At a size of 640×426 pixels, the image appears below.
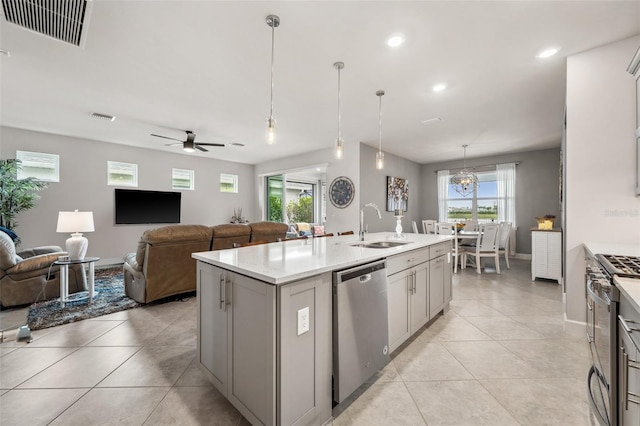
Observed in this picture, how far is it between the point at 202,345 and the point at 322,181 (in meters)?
9.01

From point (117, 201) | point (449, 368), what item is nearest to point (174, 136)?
point (117, 201)

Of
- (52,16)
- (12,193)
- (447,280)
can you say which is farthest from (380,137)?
(12,193)

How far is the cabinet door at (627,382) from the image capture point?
0.94m

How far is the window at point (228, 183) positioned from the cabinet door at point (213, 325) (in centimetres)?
641

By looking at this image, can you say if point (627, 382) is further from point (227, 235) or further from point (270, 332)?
point (227, 235)

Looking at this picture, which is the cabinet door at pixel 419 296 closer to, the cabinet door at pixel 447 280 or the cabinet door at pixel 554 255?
the cabinet door at pixel 447 280

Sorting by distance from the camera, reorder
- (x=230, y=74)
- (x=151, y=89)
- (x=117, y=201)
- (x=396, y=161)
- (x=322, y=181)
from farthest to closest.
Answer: (x=322, y=181) < (x=396, y=161) < (x=117, y=201) < (x=151, y=89) < (x=230, y=74)

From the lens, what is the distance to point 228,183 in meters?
7.95

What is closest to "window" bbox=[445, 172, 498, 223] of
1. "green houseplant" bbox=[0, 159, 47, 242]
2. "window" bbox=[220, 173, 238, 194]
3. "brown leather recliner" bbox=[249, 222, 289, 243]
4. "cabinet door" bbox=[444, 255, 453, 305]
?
"cabinet door" bbox=[444, 255, 453, 305]

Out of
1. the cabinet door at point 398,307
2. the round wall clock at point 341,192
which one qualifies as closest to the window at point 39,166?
the round wall clock at point 341,192

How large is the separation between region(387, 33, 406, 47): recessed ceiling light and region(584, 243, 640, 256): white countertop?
2.21m

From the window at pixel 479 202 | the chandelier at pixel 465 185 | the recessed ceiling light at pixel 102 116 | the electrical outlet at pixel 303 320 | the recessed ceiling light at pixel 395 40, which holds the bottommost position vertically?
the electrical outlet at pixel 303 320

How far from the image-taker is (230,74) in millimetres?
2912

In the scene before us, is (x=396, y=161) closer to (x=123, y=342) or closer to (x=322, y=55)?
(x=322, y=55)
